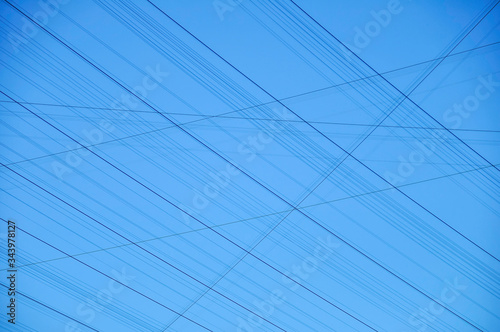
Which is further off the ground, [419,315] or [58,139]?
[58,139]

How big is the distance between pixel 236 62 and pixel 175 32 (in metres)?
0.74

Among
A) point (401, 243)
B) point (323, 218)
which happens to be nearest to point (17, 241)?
point (323, 218)

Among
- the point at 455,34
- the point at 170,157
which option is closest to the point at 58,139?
the point at 170,157

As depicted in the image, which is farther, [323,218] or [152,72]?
[323,218]

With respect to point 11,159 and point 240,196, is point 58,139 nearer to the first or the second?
point 11,159

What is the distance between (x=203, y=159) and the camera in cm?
420

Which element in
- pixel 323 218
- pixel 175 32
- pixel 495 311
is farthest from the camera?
pixel 495 311

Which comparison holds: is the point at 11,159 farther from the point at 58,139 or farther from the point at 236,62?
the point at 236,62

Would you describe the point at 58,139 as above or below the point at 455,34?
below

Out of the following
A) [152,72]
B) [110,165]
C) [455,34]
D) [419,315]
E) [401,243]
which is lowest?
[419,315]

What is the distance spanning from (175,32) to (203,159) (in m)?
1.43

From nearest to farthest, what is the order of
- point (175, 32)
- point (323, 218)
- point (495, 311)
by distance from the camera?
point (175, 32)
point (323, 218)
point (495, 311)

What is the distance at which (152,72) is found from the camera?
4.06 meters

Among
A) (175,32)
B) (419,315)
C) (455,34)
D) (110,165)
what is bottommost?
(419,315)
